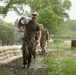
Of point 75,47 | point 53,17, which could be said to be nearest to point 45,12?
point 53,17

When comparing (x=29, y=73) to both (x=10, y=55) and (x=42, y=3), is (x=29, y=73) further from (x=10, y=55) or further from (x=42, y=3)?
(x=42, y=3)

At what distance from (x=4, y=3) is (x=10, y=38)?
23.5 metres

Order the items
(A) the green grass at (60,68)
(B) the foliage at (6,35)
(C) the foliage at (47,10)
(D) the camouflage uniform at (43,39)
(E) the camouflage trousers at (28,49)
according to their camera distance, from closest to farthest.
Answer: (A) the green grass at (60,68) → (E) the camouflage trousers at (28,49) → (B) the foliage at (6,35) → (D) the camouflage uniform at (43,39) → (C) the foliage at (47,10)

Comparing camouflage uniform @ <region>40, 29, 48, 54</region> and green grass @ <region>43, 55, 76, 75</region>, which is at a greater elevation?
camouflage uniform @ <region>40, 29, 48, 54</region>

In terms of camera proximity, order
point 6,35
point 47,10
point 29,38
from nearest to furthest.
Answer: point 29,38, point 6,35, point 47,10

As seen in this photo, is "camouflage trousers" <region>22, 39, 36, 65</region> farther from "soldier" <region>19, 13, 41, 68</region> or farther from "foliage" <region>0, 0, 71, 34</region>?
"foliage" <region>0, 0, 71, 34</region>

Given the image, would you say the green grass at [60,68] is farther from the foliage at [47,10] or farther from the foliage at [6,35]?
the foliage at [47,10]

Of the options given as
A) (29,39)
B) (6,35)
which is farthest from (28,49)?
(6,35)

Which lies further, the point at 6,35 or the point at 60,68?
the point at 6,35

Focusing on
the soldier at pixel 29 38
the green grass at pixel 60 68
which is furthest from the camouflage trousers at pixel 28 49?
the green grass at pixel 60 68

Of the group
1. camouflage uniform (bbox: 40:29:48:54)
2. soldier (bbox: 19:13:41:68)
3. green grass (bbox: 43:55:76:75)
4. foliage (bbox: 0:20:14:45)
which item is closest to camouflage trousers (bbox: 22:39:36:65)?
soldier (bbox: 19:13:41:68)

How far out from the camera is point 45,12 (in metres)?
55.5

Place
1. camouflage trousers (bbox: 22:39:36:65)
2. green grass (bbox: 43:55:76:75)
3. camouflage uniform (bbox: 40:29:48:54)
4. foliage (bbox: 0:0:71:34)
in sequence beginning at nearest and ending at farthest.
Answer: green grass (bbox: 43:55:76:75)
camouflage trousers (bbox: 22:39:36:65)
camouflage uniform (bbox: 40:29:48:54)
foliage (bbox: 0:0:71:34)

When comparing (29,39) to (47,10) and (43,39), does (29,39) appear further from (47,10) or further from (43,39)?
(47,10)
